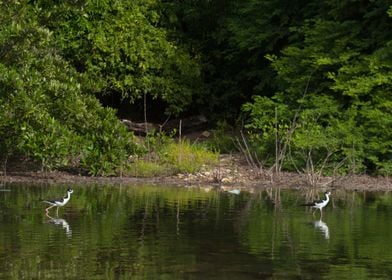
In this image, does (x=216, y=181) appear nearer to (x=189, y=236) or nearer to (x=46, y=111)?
(x=46, y=111)

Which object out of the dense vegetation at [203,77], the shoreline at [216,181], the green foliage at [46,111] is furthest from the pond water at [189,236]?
the dense vegetation at [203,77]

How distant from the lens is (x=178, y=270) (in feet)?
45.8

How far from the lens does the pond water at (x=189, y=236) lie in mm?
14031

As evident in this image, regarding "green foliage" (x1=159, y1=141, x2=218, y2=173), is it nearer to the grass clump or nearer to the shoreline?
the grass clump

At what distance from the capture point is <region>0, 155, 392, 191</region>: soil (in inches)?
1041

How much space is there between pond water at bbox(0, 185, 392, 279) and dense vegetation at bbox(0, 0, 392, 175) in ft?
8.13

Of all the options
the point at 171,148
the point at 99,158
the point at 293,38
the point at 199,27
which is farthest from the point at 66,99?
the point at 199,27

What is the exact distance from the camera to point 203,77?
36.5 meters

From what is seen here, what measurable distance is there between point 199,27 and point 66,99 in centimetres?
1198

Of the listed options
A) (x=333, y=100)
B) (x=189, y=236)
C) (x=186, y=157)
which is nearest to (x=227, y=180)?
(x=186, y=157)

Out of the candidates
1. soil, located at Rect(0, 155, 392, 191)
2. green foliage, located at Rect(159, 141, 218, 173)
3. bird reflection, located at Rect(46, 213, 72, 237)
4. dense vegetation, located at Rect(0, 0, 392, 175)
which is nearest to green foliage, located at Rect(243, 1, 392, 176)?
dense vegetation, located at Rect(0, 0, 392, 175)

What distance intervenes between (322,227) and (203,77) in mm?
18137

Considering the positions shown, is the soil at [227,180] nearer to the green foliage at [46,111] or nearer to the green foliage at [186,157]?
the green foliage at [186,157]

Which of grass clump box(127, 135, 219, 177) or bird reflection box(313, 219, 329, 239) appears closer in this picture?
bird reflection box(313, 219, 329, 239)
